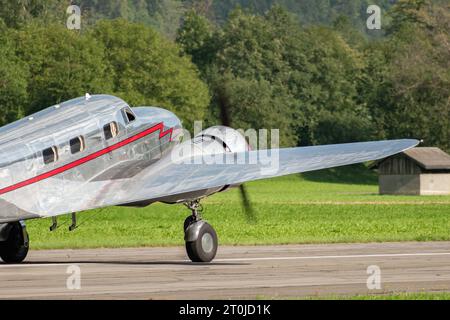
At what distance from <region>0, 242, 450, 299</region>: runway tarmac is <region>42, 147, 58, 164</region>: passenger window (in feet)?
8.62

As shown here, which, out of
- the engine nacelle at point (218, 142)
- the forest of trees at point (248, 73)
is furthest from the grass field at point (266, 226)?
the forest of trees at point (248, 73)

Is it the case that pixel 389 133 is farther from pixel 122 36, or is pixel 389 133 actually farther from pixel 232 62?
pixel 122 36

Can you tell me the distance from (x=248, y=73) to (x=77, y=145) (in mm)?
128134

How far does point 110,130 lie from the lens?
30.3 metres

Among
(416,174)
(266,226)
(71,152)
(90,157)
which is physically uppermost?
(71,152)

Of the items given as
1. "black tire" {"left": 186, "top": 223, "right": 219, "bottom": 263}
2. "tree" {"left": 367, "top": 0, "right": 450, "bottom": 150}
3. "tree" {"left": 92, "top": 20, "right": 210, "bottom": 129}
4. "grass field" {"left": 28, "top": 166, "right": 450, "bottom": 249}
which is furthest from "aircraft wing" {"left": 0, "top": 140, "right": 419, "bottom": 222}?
"tree" {"left": 367, "top": 0, "right": 450, "bottom": 150}

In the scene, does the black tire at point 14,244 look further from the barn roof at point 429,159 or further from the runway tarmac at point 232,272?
the barn roof at point 429,159

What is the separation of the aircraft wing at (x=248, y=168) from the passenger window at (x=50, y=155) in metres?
2.20

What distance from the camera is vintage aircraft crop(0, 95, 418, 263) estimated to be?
27.6 meters

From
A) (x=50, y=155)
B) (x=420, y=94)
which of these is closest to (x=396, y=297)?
(x=50, y=155)

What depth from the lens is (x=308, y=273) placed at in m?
27.5

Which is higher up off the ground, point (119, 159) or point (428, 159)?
point (119, 159)

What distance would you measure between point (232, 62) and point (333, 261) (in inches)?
5066

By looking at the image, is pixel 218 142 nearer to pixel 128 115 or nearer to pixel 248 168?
pixel 248 168
